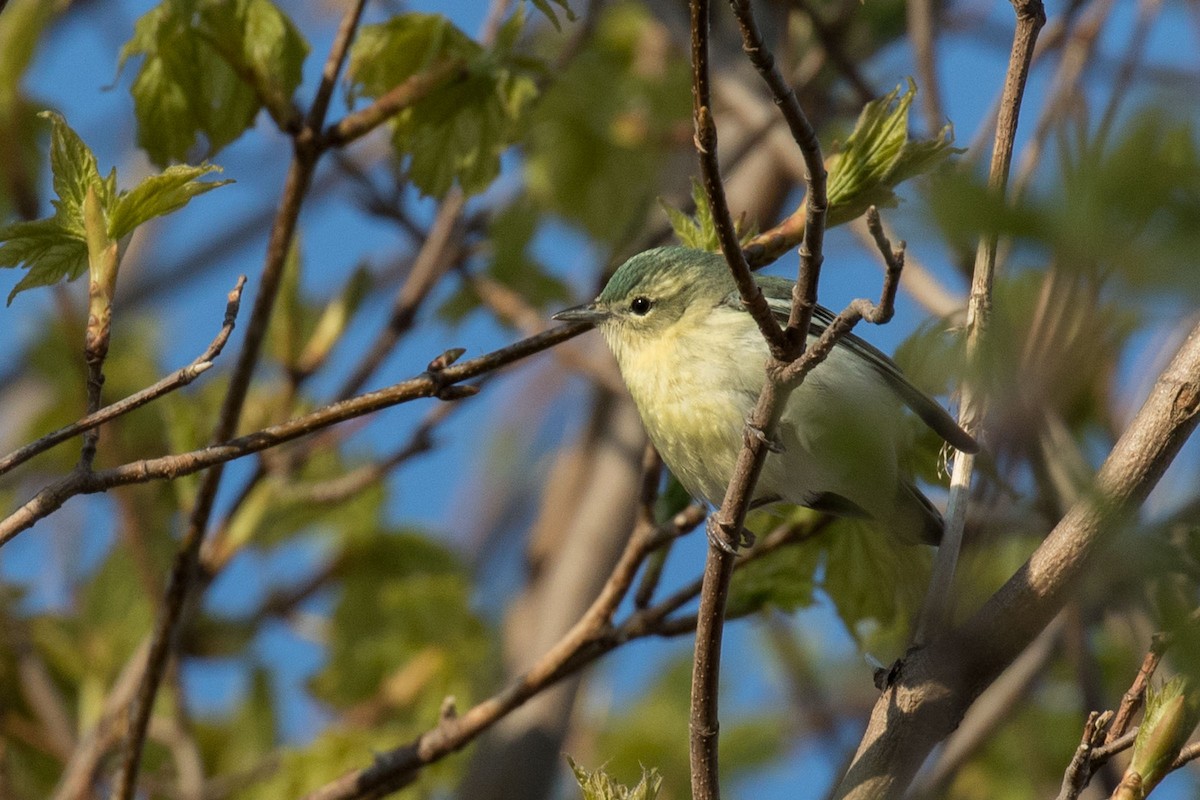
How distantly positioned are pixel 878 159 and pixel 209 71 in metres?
1.43

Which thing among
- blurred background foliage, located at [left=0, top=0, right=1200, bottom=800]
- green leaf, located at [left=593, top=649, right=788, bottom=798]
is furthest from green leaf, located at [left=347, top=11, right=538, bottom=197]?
green leaf, located at [left=593, top=649, right=788, bottom=798]

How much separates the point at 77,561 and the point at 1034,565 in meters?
4.14

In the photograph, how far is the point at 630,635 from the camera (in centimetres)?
306

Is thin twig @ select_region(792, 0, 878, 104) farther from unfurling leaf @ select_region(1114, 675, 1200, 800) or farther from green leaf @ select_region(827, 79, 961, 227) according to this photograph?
unfurling leaf @ select_region(1114, 675, 1200, 800)

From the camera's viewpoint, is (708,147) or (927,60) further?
(927,60)

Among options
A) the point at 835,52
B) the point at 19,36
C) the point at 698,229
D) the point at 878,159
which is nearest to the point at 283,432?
the point at 698,229

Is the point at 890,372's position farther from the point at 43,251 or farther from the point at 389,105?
the point at 43,251

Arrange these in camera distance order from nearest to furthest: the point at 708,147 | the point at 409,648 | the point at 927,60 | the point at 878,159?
the point at 708,147 < the point at 878,159 < the point at 927,60 < the point at 409,648

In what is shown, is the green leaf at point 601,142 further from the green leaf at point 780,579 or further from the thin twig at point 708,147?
the thin twig at point 708,147

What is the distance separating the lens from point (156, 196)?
2107mm

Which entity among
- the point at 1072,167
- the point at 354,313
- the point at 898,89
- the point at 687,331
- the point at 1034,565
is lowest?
the point at 1072,167

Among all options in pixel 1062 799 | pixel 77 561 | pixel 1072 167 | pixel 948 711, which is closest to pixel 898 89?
pixel 948 711

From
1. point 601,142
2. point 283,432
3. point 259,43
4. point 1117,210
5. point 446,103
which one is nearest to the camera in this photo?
point 1117,210

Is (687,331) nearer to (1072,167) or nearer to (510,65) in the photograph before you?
(510,65)
